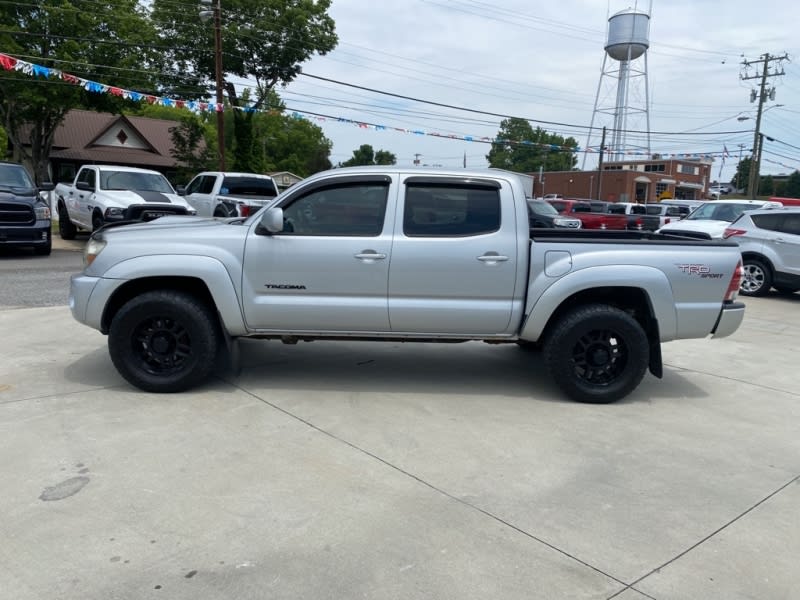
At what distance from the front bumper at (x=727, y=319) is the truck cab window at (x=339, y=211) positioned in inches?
111

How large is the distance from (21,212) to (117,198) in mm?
1942

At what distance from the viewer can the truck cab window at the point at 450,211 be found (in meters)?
4.98

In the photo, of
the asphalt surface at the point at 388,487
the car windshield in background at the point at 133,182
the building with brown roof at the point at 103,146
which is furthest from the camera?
the building with brown roof at the point at 103,146

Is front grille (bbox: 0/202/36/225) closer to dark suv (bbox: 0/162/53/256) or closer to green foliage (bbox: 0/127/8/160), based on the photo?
dark suv (bbox: 0/162/53/256)

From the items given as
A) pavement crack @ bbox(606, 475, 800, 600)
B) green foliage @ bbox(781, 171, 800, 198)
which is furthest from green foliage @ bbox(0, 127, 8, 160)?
green foliage @ bbox(781, 171, 800, 198)

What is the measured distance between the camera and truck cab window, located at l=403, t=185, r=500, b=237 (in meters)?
4.98

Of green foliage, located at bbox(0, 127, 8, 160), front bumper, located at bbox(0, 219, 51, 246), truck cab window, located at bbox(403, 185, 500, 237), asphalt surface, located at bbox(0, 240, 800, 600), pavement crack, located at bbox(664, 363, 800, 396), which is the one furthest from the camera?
green foliage, located at bbox(0, 127, 8, 160)

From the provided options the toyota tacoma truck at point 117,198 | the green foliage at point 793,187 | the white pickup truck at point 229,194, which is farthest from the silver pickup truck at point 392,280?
the green foliage at point 793,187

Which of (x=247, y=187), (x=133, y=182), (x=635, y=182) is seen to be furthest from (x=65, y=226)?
(x=635, y=182)

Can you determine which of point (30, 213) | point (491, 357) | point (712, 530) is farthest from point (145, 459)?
point (30, 213)

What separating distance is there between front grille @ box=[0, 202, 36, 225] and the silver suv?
1338cm

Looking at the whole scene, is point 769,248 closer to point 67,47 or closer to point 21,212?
point 21,212

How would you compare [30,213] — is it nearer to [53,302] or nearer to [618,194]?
[53,302]

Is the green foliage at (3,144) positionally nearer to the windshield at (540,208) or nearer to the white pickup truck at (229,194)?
the white pickup truck at (229,194)
